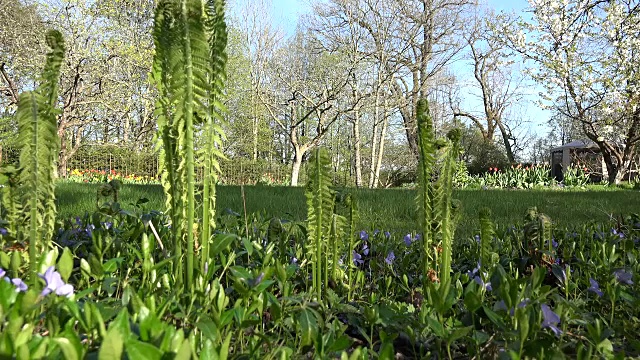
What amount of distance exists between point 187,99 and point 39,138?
351 mm

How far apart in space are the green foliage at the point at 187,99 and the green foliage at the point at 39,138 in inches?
8.9

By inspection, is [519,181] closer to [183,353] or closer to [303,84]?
[303,84]

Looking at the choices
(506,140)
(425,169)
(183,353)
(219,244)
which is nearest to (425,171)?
(425,169)

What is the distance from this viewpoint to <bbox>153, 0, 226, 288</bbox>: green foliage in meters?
0.98

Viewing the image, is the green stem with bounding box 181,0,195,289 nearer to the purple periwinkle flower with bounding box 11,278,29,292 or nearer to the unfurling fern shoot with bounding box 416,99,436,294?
the purple periwinkle flower with bounding box 11,278,29,292

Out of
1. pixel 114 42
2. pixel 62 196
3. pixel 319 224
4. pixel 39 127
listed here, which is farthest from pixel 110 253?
pixel 114 42

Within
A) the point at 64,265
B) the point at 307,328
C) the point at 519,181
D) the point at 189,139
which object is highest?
the point at 519,181

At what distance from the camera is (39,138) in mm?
993

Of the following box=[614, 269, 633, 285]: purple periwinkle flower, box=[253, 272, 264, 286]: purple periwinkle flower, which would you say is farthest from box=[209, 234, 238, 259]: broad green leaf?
box=[614, 269, 633, 285]: purple periwinkle flower

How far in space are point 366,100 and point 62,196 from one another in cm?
1382

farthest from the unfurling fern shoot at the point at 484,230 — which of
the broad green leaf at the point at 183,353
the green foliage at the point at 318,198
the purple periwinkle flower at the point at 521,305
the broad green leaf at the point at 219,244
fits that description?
the broad green leaf at the point at 183,353

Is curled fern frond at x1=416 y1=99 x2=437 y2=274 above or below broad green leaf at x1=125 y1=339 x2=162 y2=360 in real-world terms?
above

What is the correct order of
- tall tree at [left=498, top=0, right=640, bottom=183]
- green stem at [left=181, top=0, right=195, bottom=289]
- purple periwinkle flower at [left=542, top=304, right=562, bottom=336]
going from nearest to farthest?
purple periwinkle flower at [left=542, top=304, right=562, bottom=336] → green stem at [left=181, top=0, right=195, bottom=289] → tall tree at [left=498, top=0, right=640, bottom=183]

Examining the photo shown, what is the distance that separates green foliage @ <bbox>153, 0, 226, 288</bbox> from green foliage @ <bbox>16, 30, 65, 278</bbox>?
23 cm
